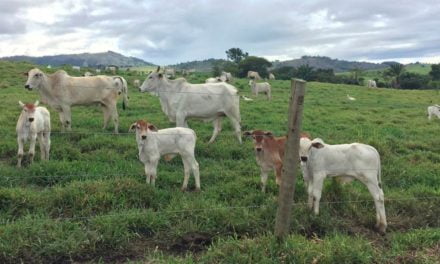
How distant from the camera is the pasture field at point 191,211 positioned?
20.0 ft

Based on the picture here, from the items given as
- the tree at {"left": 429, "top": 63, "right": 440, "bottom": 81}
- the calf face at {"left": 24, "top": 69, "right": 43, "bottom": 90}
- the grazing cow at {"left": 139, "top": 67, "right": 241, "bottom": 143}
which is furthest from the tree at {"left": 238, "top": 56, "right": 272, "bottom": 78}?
the calf face at {"left": 24, "top": 69, "right": 43, "bottom": 90}

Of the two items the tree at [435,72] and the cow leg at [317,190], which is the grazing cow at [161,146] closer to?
the cow leg at [317,190]

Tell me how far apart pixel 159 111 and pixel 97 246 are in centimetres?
1243

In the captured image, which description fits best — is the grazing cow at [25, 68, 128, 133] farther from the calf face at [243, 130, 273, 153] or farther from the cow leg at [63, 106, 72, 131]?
the calf face at [243, 130, 273, 153]

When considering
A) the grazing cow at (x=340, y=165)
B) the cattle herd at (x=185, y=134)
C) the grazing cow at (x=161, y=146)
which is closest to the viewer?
the grazing cow at (x=340, y=165)

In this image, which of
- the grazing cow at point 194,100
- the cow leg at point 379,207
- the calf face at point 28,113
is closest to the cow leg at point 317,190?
the cow leg at point 379,207

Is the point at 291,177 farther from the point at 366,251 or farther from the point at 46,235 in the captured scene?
the point at 46,235

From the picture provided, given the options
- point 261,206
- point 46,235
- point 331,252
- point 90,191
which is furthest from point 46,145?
point 331,252

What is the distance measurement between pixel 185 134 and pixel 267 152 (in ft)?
5.58

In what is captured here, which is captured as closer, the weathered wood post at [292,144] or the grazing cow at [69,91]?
the weathered wood post at [292,144]

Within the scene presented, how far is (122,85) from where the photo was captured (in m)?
15.7

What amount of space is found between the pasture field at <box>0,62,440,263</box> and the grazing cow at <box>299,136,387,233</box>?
41 centimetres

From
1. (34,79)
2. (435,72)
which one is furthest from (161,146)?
(435,72)

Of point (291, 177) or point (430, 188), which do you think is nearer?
point (291, 177)
